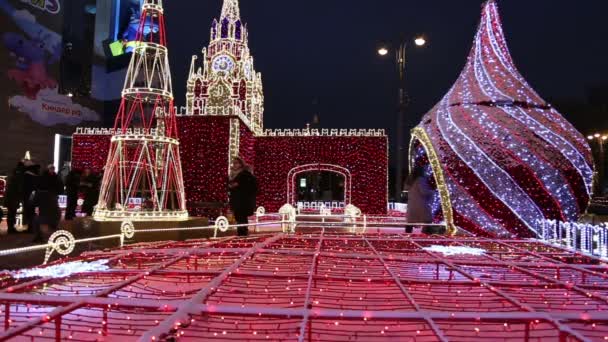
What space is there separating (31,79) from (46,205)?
26.2 metres

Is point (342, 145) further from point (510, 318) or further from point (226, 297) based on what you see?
point (510, 318)

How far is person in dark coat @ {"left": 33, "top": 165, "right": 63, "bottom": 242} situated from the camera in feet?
29.0

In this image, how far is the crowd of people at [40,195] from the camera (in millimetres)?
8945

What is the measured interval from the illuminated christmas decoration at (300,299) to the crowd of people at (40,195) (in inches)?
165

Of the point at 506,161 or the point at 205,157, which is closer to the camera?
the point at 506,161

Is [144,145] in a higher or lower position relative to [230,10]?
lower

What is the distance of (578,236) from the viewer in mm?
7625

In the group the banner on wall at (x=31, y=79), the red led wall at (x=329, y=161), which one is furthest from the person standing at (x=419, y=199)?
the banner on wall at (x=31, y=79)

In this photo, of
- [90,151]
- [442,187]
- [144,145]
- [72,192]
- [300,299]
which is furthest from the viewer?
[90,151]

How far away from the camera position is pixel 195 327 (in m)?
3.35

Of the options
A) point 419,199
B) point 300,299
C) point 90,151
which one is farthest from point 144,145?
point 90,151

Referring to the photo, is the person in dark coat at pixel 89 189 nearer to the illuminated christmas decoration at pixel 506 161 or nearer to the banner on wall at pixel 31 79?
the illuminated christmas decoration at pixel 506 161

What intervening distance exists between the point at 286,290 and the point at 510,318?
2.26 m

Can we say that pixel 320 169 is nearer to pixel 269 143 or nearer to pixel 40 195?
pixel 269 143
